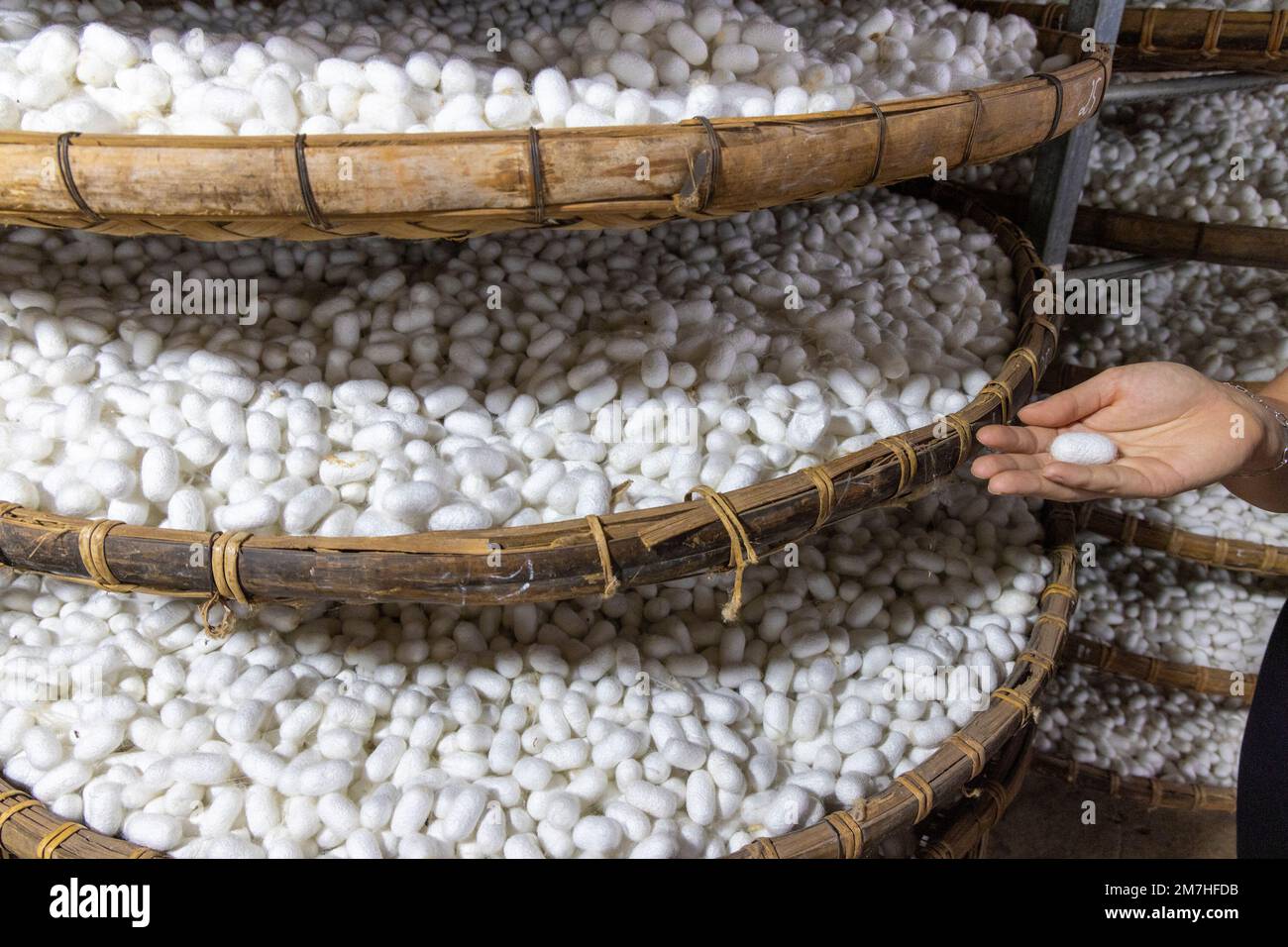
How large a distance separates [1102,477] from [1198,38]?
799 mm

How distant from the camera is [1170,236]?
1.51m

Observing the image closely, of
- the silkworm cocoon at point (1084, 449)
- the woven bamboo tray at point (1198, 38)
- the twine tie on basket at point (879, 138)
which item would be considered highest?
the woven bamboo tray at point (1198, 38)

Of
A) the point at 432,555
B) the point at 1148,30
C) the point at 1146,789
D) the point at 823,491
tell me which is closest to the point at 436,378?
the point at 432,555

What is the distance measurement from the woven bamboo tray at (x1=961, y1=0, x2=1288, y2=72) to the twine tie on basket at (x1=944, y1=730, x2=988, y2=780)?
0.95m

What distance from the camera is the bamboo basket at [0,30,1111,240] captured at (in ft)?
2.11

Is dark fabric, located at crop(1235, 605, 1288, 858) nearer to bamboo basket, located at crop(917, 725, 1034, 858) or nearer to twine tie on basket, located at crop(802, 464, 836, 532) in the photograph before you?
bamboo basket, located at crop(917, 725, 1034, 858)

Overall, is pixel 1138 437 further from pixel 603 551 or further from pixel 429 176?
pixel 429 176

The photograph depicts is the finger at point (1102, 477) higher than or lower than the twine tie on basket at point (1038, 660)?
higher

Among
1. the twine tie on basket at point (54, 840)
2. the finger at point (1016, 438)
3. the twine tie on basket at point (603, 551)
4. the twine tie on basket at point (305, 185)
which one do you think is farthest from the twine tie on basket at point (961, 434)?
the twine tie on basket at point (54, 840)

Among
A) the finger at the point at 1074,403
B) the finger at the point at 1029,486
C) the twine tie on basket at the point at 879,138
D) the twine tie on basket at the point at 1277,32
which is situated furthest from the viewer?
the twine tie on basket at the point at 1277,32

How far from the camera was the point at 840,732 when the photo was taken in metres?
0.96

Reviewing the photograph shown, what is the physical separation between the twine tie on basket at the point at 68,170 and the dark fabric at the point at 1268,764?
43.3 inches

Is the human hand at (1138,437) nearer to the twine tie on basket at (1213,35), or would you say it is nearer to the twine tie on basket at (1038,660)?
the twine tie on basket at (1038,660)

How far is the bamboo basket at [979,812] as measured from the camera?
1.09 m
